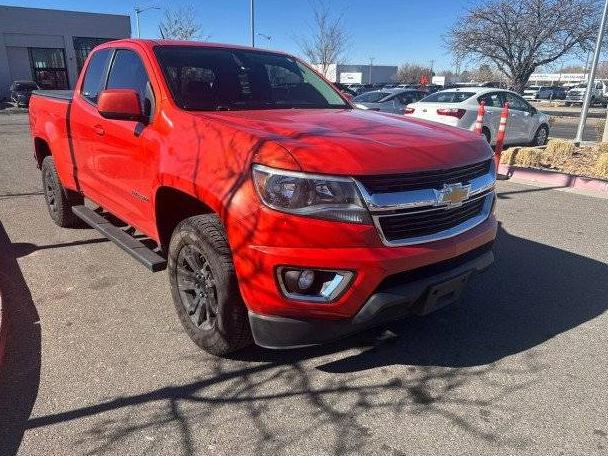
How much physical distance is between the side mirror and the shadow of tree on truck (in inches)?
64.1

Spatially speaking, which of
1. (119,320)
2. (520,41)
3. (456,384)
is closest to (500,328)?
(456,384)

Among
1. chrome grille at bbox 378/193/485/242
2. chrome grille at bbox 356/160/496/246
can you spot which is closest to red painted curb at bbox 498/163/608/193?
chrome grille at bbox 356/160/496/246

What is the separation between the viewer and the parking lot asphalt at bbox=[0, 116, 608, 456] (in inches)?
97.0

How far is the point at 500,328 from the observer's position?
140 inches

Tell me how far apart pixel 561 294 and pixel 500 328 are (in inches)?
37.5

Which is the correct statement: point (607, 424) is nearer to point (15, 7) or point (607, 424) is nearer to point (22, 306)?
point (22, 306)

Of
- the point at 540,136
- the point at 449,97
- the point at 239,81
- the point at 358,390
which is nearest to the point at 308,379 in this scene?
the point at 358,390

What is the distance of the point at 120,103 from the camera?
3.19m

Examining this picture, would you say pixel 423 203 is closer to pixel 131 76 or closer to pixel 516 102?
pixel 131 76

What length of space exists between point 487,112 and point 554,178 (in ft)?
13.2

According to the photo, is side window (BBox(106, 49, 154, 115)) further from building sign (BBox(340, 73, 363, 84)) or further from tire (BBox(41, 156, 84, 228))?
building sign (BBox(340, 73, 363, 84))

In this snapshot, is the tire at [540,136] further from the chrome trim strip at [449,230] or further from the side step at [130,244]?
the side step at [130,244]

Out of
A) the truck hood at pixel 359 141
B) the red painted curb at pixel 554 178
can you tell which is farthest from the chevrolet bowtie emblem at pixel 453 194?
the red painted curb at pixel 554 178

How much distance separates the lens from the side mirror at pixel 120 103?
318 cm
